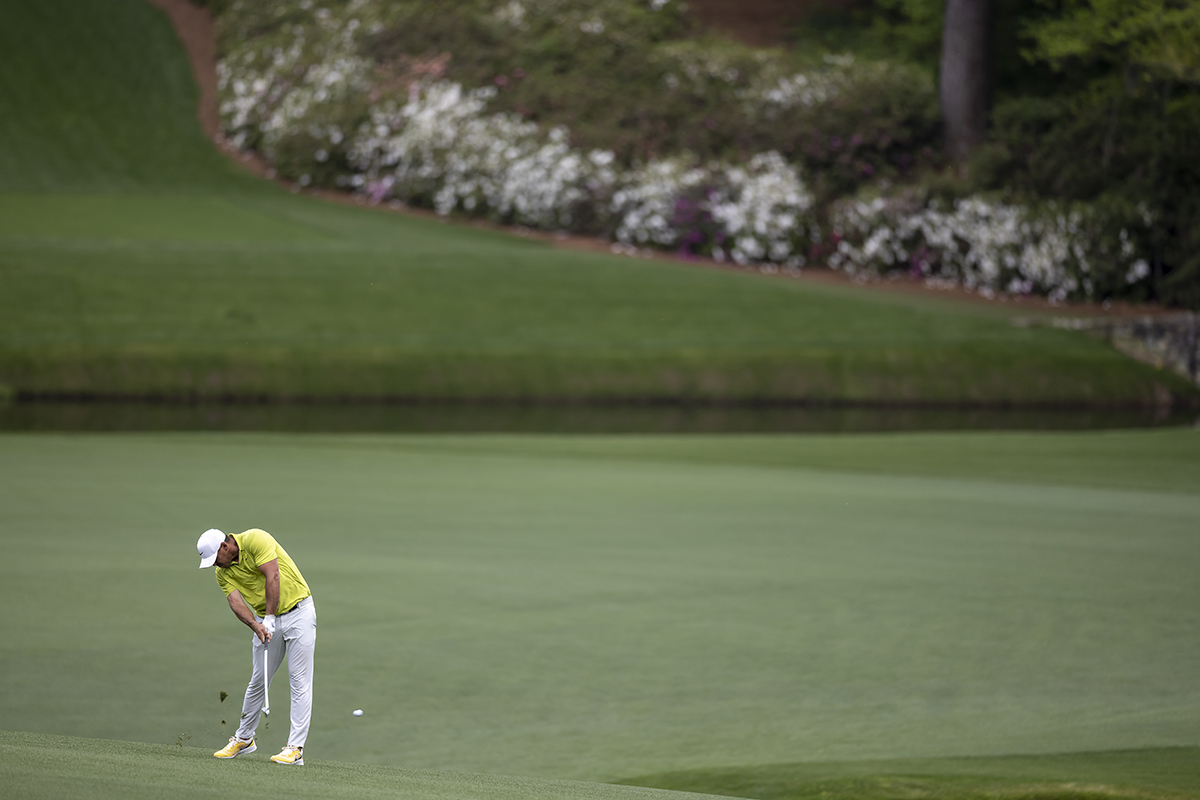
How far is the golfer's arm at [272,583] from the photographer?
142 inches

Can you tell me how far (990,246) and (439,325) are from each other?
994 centimetres

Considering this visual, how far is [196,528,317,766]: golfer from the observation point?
3619 millimetres

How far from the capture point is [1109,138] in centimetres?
2712

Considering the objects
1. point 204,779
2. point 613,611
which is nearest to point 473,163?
point 613,611

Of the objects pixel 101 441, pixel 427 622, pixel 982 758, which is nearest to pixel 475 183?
pixel 101 441

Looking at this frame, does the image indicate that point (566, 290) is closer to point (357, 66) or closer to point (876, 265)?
point (876, 265)

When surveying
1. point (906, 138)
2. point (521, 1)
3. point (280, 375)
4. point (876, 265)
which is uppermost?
point (521, 1)

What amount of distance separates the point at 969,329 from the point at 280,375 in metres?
10.3

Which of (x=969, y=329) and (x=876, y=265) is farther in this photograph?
(x=876, y=265)

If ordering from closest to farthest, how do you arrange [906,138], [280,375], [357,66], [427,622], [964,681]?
[964,681] → [427,622] → [280,375] → [906,138] → [357,66]

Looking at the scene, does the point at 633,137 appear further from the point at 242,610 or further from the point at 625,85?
the point at 242,610

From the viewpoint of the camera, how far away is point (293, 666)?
379 centimetres

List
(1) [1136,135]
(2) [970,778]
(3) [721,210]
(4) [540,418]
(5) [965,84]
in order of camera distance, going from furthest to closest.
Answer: (5) [965,84]
(3) [721,210]
(1) [1136,135]
(4) [540,418]
(2) [970,778]

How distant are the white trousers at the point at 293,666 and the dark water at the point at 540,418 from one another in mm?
13174
